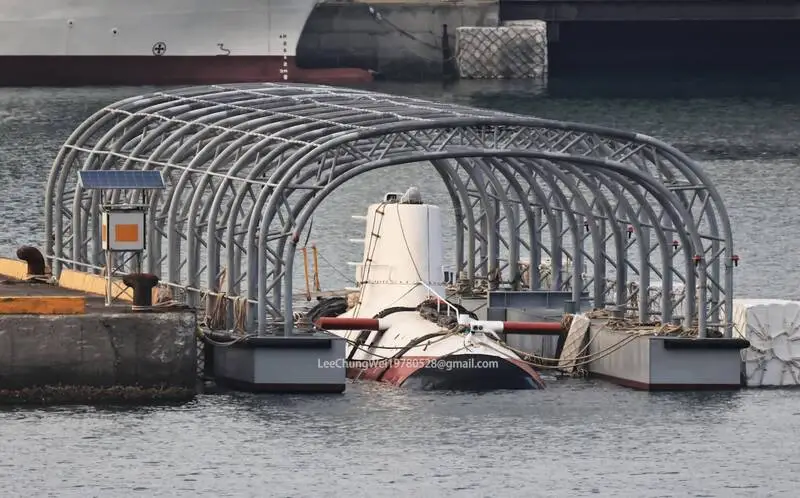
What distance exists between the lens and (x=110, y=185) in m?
61.8

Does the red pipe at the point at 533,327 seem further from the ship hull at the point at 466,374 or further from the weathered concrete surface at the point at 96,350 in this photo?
the weathered concrete surface at the point at 96,350

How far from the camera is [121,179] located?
61938 mm

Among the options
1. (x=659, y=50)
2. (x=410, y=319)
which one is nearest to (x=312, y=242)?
(x=410, y=319)

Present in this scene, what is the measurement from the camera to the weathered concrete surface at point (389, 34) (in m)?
177

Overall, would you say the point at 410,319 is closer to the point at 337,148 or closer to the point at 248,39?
the point at 337,148

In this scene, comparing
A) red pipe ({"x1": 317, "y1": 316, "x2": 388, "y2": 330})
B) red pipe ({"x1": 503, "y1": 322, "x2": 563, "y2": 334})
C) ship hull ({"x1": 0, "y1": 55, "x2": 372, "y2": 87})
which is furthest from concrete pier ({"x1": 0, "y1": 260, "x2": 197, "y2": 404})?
ship hull ({"x1": 0, "y1": 55, "x2": 372, "y2": 87})

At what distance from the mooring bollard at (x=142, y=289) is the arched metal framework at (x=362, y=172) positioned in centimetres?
258

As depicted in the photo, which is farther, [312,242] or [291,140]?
[312,242]

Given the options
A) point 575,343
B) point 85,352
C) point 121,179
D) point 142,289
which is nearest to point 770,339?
point 575,343

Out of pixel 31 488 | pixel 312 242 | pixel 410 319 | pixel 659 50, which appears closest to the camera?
pixel 31 488

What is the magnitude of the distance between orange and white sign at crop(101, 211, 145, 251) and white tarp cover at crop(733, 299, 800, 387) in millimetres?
15916

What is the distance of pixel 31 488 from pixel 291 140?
533 inches

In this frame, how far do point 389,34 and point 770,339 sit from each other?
11762 centimetres

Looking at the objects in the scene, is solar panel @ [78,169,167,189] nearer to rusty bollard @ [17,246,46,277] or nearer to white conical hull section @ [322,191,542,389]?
white conical hull section @ [322,191,542,389]
